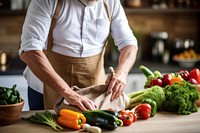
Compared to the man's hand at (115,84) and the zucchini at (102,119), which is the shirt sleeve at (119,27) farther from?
the zucchini at (102,119)

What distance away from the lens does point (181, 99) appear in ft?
6.94

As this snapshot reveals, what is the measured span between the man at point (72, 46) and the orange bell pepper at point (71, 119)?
0.18 meters

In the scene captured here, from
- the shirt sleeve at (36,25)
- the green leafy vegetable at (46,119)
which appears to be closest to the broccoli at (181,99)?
the green leafy vegetable at (46,119)

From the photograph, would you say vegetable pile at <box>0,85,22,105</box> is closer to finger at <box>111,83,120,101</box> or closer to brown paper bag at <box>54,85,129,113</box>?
brown paper bag at <box>54,85,129,113</box>

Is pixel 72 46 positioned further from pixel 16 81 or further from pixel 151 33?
pixel 151 33

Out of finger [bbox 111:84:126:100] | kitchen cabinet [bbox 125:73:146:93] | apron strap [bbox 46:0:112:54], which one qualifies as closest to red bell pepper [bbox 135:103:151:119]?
finger [bbox 111:84:126:100]

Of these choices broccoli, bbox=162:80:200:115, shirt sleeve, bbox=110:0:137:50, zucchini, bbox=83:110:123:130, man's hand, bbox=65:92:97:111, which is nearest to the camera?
zucchini, bbox=83:110:123:130

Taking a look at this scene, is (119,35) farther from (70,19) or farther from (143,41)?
(143,41)

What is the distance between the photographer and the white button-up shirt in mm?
2207

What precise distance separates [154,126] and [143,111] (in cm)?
12

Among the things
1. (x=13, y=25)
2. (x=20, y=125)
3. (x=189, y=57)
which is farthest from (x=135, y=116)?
(x=13, y=25)

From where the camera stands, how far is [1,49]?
4070 mm

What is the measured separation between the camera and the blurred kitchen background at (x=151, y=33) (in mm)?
3877

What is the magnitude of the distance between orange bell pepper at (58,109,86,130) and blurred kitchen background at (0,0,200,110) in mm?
1816
